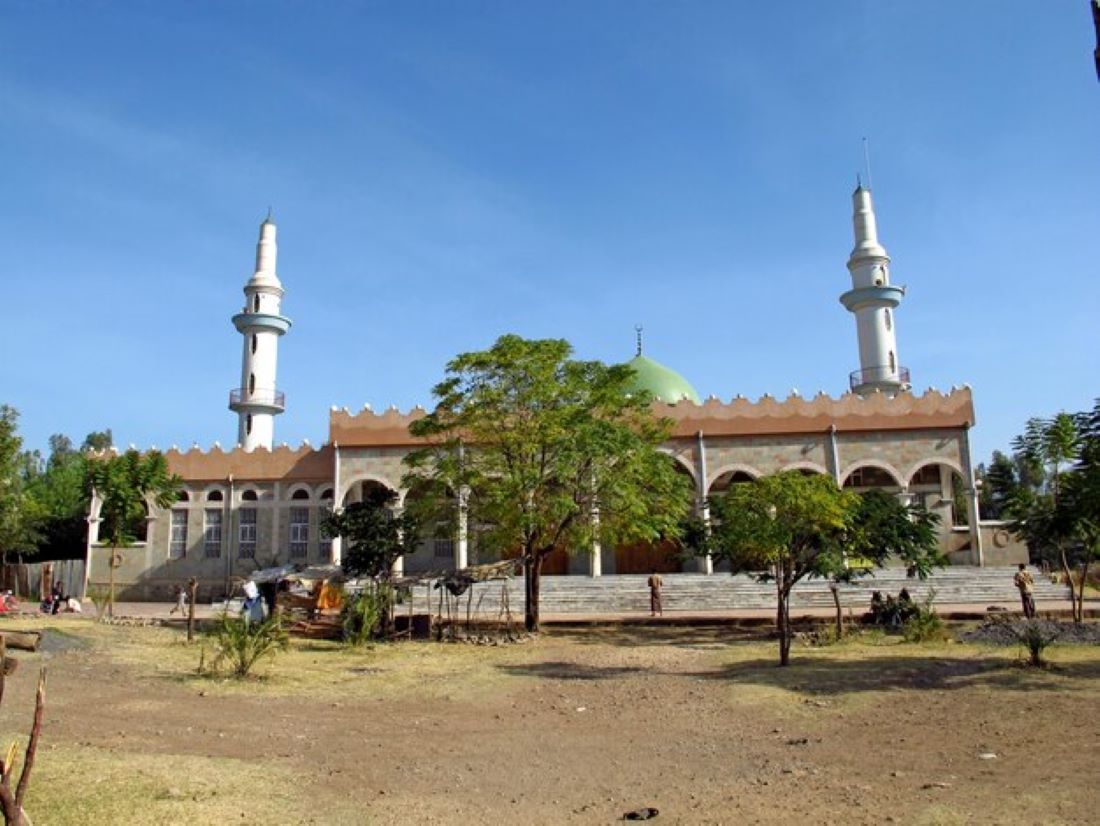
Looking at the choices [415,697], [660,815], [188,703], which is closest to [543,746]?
[660,815]

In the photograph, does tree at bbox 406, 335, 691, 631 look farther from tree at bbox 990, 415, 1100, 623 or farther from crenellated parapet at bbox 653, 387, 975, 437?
crenellated parapet at bbox 653, 387, 975, 437

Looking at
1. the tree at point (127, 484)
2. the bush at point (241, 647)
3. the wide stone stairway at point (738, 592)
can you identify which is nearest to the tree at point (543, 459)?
the wide stone stairway at point (738, 592)

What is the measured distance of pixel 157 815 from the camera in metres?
6.14

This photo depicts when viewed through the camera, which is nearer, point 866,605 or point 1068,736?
point 1068,736

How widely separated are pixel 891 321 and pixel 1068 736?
3241 centimetres

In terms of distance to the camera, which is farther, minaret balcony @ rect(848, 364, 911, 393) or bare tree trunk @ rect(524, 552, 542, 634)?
minaret balcony @ rect(848, 364, 911, 393)

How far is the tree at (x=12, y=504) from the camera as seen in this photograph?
27.1 meters

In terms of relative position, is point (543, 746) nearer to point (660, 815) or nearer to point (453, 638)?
point (660, 815)

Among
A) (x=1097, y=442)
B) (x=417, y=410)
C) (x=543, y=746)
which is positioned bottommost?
(x=543, y=746)

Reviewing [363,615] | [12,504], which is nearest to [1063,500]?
[363,615]

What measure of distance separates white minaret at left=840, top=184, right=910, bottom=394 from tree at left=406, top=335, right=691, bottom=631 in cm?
2033

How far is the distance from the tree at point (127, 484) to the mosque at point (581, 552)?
1464 millimetres

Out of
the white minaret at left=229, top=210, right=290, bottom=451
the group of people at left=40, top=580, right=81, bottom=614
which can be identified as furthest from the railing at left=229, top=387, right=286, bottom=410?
the group of people at left=40, top=580, right=81, bottom=614

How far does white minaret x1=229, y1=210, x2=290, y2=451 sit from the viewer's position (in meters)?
39.2
